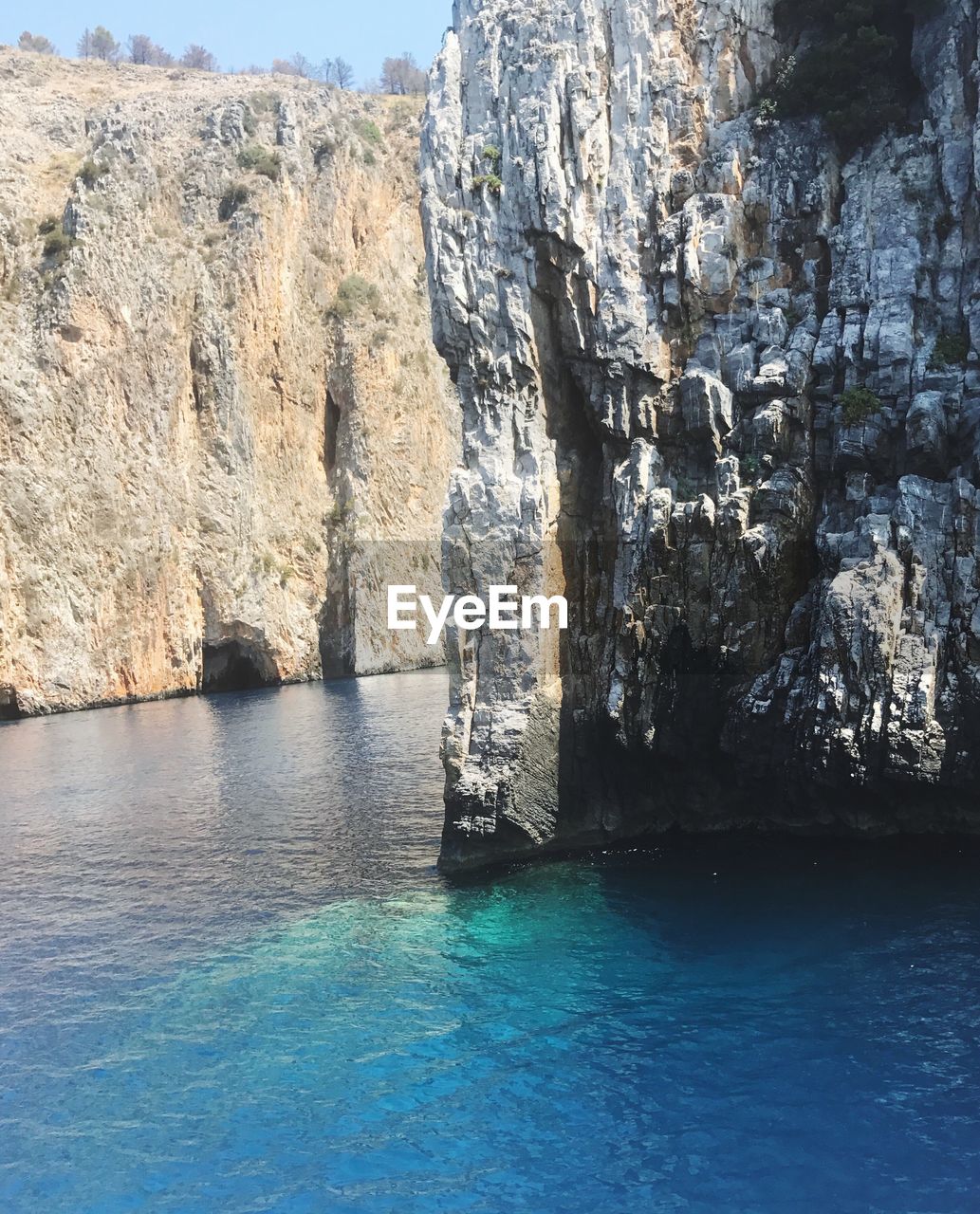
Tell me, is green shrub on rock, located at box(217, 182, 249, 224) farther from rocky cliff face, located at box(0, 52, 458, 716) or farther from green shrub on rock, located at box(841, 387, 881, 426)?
green shrub on rock, located at box(841, 387, 881, 426)

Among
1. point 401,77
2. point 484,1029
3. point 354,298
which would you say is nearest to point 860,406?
point 484,1029

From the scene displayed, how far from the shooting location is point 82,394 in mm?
54250

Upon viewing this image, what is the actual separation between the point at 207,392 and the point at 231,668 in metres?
14.8

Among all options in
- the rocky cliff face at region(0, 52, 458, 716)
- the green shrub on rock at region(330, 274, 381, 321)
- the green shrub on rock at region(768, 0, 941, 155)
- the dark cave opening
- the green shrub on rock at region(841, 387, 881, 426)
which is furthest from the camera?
the green shrub on rock at region(330, 274, 381, 321)

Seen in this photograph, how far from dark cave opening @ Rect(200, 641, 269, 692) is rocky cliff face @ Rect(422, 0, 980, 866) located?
127ft

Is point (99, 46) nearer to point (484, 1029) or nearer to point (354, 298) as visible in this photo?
point (354, 298)

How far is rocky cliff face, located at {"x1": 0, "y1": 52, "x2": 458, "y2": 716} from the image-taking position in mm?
52750

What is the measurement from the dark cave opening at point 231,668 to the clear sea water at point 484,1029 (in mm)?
33931

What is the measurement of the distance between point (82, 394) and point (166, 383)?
4.73 metres

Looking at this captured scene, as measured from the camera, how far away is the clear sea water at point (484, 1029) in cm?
1202

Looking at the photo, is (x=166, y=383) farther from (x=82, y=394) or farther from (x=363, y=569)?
(x=363, y=569)

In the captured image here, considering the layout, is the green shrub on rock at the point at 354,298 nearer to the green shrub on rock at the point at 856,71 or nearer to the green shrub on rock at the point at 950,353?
the green shrub on rock at the point at 856,71

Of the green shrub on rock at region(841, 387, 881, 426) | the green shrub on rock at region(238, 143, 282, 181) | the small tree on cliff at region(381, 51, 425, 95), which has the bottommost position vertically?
the green shrub on rock at region(841, 387, 881, 426)
